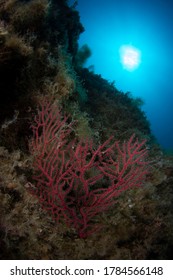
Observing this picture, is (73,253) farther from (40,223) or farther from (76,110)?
(76,110)

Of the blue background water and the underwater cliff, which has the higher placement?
the blue background water

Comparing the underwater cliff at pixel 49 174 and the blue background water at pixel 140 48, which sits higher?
the blue background water at pixel 140 48

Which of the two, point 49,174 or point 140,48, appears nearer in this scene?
point 49,174

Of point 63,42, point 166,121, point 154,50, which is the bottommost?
point 63,42

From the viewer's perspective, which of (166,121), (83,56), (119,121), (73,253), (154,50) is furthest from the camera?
(166,121)

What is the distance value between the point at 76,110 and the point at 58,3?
4.51 m

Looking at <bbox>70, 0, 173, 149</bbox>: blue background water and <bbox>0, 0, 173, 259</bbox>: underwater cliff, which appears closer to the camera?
<bbox>0, 0, 173, 259</bbox>: underwater cliff

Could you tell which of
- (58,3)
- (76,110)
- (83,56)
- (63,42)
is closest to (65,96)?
(76,110)

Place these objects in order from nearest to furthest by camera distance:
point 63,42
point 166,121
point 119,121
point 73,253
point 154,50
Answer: point 73,253
point 63,42
point 119,121
point 154,50
point 166,121

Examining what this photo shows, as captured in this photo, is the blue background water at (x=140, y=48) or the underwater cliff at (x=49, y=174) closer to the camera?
the underwater cliff at (x=49, y=174)

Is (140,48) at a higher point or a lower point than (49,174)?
higher

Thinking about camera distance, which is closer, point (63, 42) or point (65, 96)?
point (65, 96)

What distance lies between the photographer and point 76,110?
5.09m

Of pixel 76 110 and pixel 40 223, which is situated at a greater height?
pixel 76 110
